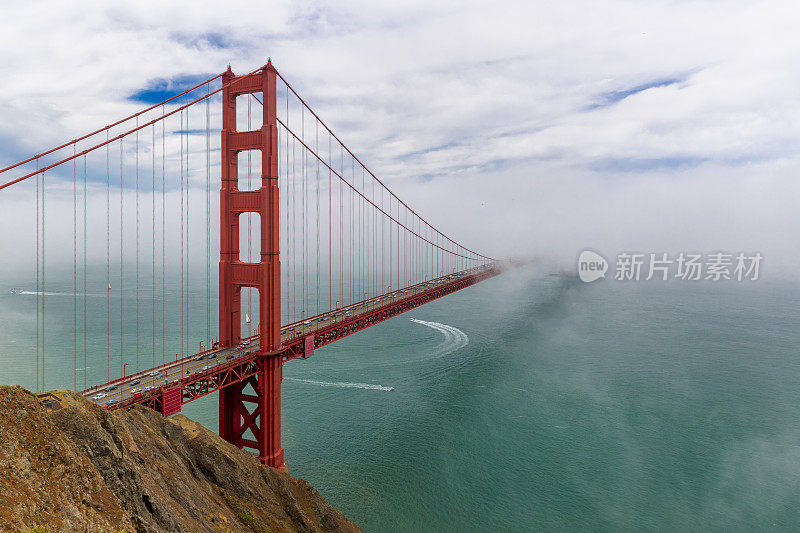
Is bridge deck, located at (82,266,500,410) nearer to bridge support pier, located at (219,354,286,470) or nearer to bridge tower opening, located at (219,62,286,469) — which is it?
bridge support pier, located at (219,354,286,470)

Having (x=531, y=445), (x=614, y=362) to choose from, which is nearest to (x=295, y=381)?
(x=531, y=445)

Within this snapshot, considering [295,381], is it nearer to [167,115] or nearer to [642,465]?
[167,115]

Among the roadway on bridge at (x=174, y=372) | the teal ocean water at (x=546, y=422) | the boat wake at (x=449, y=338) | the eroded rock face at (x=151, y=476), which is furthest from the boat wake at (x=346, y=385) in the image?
the eroded rock face at (x=151, y=476)

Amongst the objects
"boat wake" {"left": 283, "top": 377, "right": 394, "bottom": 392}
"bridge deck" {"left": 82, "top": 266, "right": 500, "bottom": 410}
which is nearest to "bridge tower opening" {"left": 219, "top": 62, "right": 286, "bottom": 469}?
"bridge deck" {"left": 82, "top": 266, "right": 500, "bottom": 410}

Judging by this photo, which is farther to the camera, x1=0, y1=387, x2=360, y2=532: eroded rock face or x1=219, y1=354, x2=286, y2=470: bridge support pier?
x1=219, y1=354, x2=286, y2=470: bridge support pier

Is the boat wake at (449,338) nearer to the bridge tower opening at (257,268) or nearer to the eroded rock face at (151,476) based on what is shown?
the bridge tower opening at (257,268)
